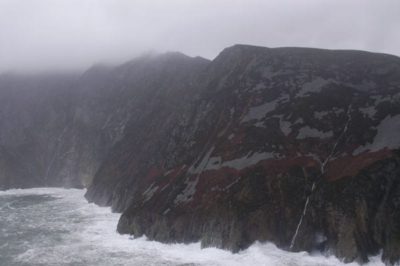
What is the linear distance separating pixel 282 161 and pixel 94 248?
2424 cm

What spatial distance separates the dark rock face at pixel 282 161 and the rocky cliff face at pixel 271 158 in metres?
0.14

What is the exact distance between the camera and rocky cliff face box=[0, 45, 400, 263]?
52281 millimetres

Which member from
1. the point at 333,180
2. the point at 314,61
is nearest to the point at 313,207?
the point at 333,180

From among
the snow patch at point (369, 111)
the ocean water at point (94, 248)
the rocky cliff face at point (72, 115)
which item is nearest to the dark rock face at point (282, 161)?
the snow patch at point (369, 111)

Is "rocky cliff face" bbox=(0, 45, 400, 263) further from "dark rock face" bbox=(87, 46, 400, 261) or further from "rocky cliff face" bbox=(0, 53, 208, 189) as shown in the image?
"rocky cliff face" bbox=(0, 53, 208, 189)

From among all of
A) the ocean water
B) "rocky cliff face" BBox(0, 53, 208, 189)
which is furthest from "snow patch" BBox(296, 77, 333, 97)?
"rocky cliff face" BBox(0, 53, 208, 189)

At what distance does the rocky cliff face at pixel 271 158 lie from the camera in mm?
52281

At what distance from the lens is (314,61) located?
273ft

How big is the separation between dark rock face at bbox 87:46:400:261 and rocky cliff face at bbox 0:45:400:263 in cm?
14

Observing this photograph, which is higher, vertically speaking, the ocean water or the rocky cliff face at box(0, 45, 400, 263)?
the rocky cliff face at box(0, 45, 400, 263)

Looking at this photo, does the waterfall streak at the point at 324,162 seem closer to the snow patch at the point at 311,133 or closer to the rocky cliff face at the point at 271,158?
the rocky cliff face at the point at 271,158

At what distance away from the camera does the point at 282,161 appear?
200 ft

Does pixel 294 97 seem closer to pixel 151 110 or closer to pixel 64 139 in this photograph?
pixel 151 110

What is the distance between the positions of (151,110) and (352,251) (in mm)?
77943
